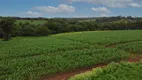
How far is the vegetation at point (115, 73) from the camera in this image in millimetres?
18062

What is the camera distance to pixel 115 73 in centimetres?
1900

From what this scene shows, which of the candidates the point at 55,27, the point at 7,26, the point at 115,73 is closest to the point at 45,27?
the point at 55,27

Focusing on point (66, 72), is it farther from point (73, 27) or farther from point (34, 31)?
point (73, 27)

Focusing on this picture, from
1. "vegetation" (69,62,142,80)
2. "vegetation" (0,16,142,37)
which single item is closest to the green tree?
"vegetation" (0,16,142,37)

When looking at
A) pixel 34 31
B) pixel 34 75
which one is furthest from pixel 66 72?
pixel 34 31

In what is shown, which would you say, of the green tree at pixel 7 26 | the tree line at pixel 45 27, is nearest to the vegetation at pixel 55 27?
the tree line at pixel 45 27

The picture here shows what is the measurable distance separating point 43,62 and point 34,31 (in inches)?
1837

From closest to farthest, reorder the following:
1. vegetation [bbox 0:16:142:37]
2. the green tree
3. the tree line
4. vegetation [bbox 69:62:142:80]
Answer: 1. vegetation [bbox 69:62:142:80]
2. the green tree
3. the tree line
4. vegetation [bbox 0:16:142:37]

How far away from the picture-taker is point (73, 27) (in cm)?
8531

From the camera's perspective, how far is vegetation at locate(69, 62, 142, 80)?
1806cm

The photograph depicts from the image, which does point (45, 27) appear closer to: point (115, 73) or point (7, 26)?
point (7, 26)

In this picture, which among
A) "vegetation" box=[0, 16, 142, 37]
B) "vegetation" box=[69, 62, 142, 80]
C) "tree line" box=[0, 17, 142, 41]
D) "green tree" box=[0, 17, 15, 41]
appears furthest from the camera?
"vegetation" box=[0, 16, 142, 37]

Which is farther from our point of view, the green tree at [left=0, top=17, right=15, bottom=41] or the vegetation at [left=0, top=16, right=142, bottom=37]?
the vegetation at [left=0, top=16, right=142, bottom=37]

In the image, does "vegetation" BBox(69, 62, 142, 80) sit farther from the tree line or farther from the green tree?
the tree line
